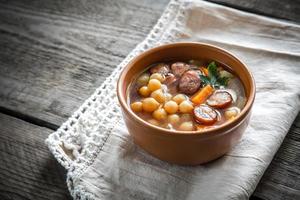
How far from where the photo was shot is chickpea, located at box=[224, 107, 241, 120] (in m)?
0.82

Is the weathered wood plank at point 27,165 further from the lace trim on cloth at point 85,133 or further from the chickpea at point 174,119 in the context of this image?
the chickpea at point 174,119

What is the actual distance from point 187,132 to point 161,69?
0.22 metres

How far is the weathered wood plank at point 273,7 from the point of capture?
1136 mm

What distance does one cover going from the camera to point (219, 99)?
0.84 metres

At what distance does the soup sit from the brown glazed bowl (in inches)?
0.8

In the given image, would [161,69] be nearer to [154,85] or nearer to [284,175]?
[154,85]

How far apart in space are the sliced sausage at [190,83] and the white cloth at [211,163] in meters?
0.14

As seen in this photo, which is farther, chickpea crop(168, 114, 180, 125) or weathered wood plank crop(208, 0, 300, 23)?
weathered wood plank crop(208, 0, 300, 23)

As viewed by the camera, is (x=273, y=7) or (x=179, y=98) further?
(x=273, y=7)

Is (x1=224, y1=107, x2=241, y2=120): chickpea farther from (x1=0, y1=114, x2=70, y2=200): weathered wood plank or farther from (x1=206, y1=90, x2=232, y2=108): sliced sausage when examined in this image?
(x1=0, y1=114, x2=70, y2=200): weathered wood plank

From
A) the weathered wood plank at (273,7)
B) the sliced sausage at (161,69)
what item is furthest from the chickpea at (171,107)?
the weathered wood plank at (273,7)

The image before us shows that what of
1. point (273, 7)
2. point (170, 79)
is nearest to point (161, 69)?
point (170, 79)

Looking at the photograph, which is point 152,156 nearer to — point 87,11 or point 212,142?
point 212,142

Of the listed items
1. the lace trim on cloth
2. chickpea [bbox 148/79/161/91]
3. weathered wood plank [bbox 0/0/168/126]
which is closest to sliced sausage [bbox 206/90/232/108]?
chickpea [bbox 148/79/161/91]
